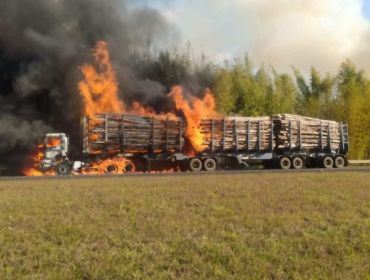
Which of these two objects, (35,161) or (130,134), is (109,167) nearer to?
(130,134)

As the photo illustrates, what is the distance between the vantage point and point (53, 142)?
29.0 m

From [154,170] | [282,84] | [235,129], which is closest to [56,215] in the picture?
[154,170]

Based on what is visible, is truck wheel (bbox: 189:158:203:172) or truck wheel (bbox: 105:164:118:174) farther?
truck wheel (bbox: 189:158:203:172)

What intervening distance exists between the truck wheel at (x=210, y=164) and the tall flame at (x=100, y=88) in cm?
576

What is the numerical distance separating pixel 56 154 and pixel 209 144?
28.0 feet

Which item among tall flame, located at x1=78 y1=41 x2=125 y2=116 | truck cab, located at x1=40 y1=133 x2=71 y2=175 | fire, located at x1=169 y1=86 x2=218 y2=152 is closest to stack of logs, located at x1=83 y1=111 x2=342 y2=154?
fire, located at x1=169 y1=86 x2=218 y2=152

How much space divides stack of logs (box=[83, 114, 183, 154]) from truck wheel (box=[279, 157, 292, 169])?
6341mm

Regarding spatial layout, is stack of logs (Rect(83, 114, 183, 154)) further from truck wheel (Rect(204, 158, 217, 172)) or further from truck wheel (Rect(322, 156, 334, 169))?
truck wheel (Rect(322, 156, 334, 169))

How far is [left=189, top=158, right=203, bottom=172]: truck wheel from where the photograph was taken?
96.9 ft

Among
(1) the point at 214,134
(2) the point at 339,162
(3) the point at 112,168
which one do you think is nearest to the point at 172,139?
(1) the point at 214,134

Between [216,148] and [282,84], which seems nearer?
[216,148]

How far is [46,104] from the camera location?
32781 millimetres

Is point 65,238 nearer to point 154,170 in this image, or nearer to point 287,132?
point 154,170

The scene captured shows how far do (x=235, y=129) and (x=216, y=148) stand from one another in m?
1.69
